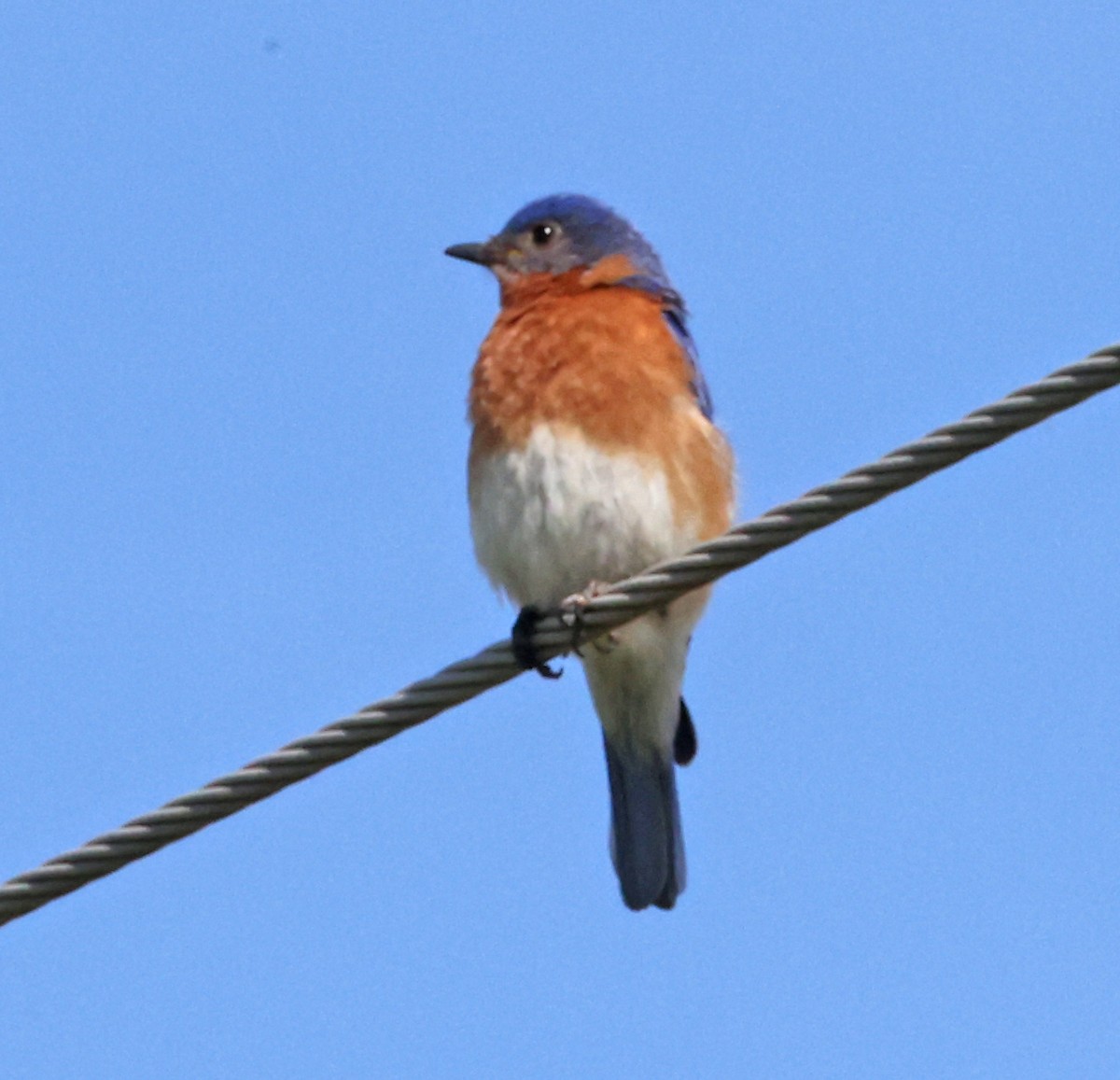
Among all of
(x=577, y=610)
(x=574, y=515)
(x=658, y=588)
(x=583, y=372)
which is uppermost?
(x=583, y=372)

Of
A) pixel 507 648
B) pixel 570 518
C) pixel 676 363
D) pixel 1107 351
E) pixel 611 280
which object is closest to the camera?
pixel 1107 351

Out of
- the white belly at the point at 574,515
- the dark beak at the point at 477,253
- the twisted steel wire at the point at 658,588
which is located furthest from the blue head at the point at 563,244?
the twisted steel wire at the point at 658,588

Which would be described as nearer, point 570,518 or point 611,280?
point 570,518

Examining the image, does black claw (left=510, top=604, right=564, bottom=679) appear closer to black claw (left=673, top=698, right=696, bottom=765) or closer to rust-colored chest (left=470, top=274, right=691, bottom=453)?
rust-colored chest (left=470, top=274, right=691, bottom=453)

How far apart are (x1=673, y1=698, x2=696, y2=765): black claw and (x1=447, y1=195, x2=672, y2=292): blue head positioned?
1599 mm

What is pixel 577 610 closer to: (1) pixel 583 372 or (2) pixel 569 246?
(1) pixel 583 372

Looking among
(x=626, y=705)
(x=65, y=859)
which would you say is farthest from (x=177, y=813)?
(x=626, y=705)

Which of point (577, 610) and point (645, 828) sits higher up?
point (577, 610)

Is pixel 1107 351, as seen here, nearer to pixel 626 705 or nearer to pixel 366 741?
pixel 366 741

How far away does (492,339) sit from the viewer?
316 inches

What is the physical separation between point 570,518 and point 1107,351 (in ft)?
8.57

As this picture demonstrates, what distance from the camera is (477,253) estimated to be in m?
8.98

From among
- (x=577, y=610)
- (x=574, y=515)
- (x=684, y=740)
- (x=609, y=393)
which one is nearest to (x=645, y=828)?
(x=684, y=740)

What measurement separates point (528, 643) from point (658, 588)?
3.53 feet
